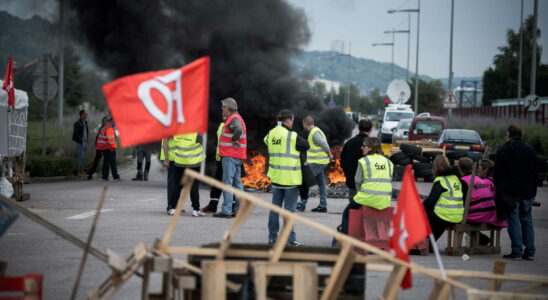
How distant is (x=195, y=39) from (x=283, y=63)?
2.86 meters

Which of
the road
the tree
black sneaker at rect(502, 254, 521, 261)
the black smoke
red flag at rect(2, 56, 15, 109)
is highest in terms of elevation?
the tree

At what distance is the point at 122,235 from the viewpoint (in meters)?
11.6

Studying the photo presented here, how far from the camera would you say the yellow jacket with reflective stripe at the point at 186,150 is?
14.0 metres

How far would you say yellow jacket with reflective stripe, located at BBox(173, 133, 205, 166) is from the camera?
550 inches

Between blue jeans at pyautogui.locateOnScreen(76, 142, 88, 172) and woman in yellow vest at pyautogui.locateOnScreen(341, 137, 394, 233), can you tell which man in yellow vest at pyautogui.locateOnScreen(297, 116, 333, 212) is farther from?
blue jeans at pyautogui.locateOnScreen(76, 142, 88, 172)

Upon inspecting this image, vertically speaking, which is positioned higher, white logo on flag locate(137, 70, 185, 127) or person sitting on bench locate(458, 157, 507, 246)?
white logo on flag locate(137, 70, 185, 127)

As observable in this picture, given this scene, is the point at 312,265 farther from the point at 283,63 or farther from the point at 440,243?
the point at 283,63

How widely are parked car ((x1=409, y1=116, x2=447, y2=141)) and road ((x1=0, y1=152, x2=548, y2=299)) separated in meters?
15.2

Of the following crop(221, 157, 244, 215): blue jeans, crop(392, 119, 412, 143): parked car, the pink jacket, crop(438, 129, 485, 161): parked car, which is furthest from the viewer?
crop(392, 119, 412, 143): parked car

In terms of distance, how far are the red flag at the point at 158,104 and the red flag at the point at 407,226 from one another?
1.49 metres

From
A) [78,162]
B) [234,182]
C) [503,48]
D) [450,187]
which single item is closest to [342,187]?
[234,182]

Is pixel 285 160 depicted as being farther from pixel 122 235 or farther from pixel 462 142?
pixel 462 142

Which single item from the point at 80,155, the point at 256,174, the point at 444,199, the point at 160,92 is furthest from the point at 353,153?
the point at 80,155

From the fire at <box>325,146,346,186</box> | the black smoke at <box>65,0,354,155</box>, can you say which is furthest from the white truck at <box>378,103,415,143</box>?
the fire at <box>325,146,346,186</box>
